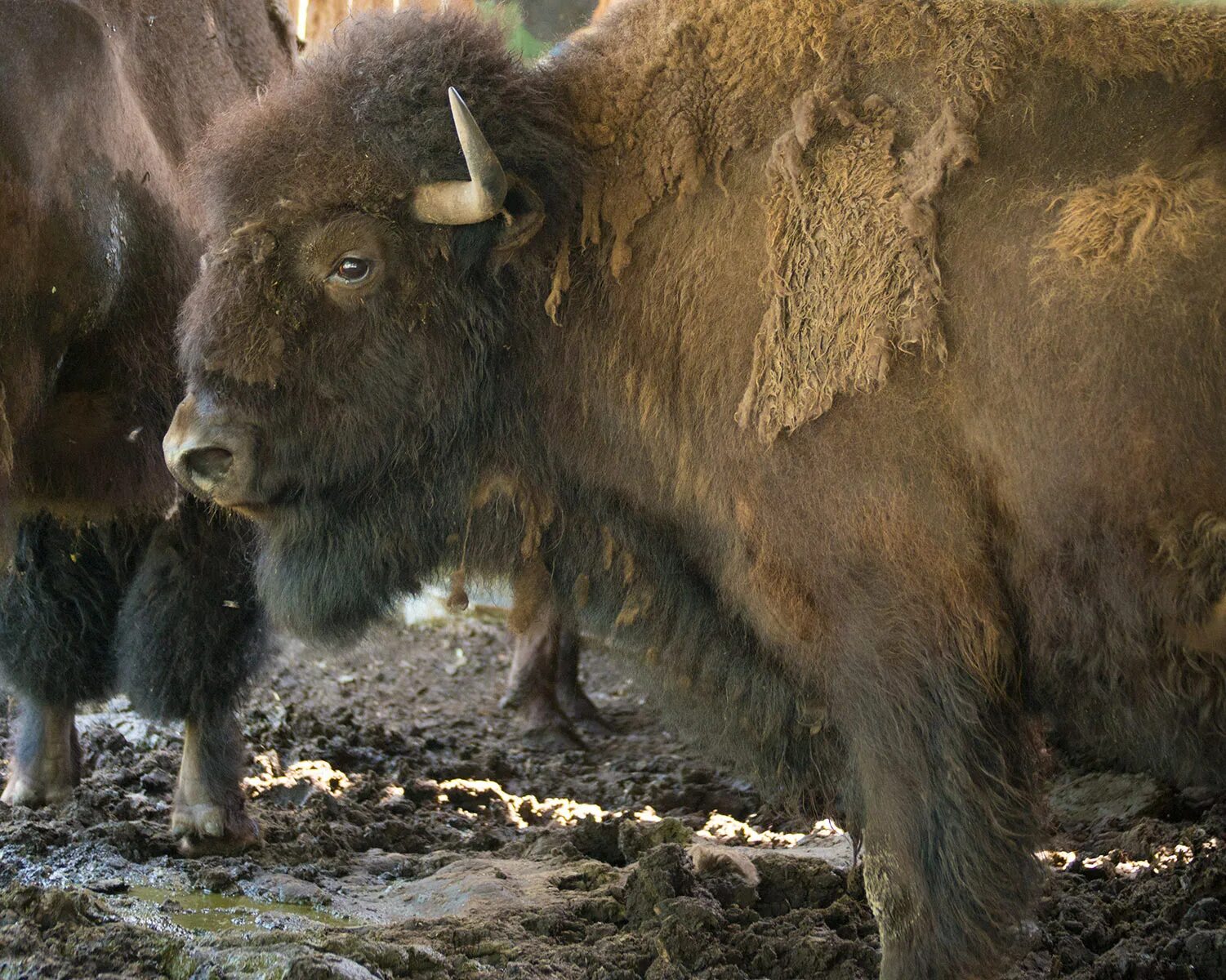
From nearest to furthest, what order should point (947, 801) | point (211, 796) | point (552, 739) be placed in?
point (947, 801) < point (211, 796) < point (552, 739)

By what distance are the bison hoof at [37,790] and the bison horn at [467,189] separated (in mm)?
2665

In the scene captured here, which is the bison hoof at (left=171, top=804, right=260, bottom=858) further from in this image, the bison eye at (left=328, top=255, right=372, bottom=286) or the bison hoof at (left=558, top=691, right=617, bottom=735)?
the bison hoof at (left=558, top=691, right=617, bottom=735)

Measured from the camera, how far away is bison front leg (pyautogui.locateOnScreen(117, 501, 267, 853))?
4.35 metres

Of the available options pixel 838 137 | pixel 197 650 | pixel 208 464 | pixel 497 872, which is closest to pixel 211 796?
pixel 197 650

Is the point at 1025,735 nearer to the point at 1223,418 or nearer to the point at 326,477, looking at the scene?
the point at 1223,418

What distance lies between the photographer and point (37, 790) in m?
4.64

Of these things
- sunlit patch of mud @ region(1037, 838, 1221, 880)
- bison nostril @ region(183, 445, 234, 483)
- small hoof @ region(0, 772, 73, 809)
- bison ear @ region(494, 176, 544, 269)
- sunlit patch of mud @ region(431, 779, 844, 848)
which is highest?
bison ear @ region(494, 176, 544, 269)

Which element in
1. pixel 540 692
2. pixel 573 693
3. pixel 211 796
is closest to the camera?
pixel 211 796

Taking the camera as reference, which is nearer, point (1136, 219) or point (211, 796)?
point (1136, 219)

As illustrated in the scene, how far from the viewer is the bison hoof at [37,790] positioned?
462cm

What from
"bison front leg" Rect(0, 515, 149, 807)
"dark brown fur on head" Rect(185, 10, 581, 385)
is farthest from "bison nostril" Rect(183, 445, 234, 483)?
"bison front leg" Rect(0, 515, 149, 807)

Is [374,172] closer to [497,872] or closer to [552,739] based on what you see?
[497,872]

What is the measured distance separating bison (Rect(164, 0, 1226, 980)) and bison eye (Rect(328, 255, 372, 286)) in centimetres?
2

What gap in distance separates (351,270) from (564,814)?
2.64m
